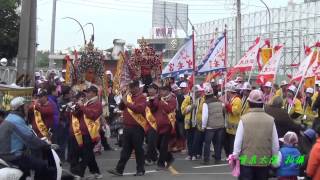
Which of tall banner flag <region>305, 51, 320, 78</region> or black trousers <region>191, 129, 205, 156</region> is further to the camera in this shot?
tall banner flag <region>305, 51, 320, 78</region>

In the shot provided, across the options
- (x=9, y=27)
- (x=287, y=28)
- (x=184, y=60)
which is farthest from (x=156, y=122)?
(x=287, y=28)

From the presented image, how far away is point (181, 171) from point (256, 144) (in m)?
5.26

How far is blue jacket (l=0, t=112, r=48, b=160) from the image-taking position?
8.79 m

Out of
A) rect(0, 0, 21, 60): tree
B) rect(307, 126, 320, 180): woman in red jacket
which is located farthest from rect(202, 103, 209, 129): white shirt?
rect(0, 0, 21, 60): tree

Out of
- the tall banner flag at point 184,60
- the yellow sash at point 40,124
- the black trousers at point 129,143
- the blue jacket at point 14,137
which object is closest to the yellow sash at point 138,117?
the black trousers at point 129,143

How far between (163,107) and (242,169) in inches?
209

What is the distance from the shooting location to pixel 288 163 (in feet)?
28.9

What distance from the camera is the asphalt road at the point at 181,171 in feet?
40.2

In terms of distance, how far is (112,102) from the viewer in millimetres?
19719

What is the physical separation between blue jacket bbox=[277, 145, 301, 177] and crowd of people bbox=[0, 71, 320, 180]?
0.01m

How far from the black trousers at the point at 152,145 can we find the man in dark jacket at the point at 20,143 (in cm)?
444

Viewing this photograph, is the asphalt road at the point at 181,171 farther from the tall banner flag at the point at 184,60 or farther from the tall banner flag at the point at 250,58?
the tall banner flag at the point at 250,58

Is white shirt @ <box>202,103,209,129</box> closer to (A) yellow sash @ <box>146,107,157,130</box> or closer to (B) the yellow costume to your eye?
(B) the yellow costume

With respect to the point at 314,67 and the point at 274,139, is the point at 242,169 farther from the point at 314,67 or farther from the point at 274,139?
the point at 314,67
